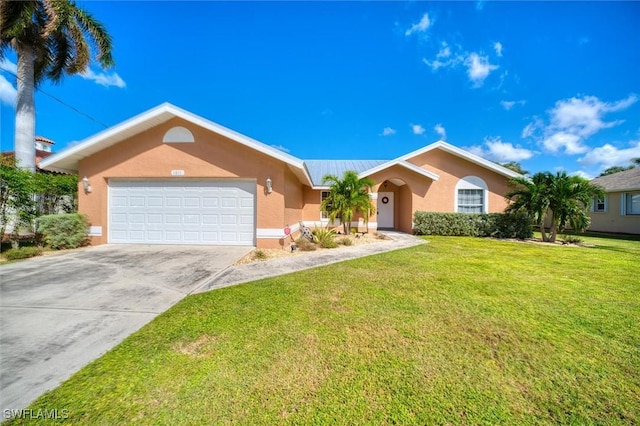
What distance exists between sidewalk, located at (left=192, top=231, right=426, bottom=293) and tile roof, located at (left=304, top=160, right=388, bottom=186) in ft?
28.4

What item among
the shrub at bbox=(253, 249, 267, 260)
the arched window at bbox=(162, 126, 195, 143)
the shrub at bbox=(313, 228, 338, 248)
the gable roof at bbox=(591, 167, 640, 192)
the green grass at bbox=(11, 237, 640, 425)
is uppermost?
the arched window at bbox=(162, 126, 195, 143)

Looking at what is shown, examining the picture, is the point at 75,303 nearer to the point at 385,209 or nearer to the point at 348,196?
the point at 348,196

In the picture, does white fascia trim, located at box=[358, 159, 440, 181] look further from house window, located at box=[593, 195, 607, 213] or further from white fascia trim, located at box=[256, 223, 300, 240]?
house window, located at box=[593, 195, 607, 213]

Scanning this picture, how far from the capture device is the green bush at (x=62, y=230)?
8.59 m

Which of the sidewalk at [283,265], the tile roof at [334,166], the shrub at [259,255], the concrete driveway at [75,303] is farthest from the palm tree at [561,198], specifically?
the concrete driveway at [75,303]

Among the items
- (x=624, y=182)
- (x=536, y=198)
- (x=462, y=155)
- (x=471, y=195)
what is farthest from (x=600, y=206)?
(x=462, y=155)

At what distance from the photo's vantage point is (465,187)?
48.6ft

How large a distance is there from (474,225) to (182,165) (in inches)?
581

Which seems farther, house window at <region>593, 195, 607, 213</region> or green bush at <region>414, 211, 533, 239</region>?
house window at <region>593, 195, 607, 213</region>

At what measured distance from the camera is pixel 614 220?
640 inches

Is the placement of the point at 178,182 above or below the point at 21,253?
above

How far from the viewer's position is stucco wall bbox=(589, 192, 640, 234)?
50.1ft

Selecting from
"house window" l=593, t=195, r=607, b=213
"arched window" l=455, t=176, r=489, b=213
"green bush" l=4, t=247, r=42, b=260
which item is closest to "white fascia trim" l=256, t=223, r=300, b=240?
"green bush" l=4, t=247, r=42, b=260

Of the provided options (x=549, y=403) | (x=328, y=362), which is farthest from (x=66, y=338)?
(x=549, y=403)
